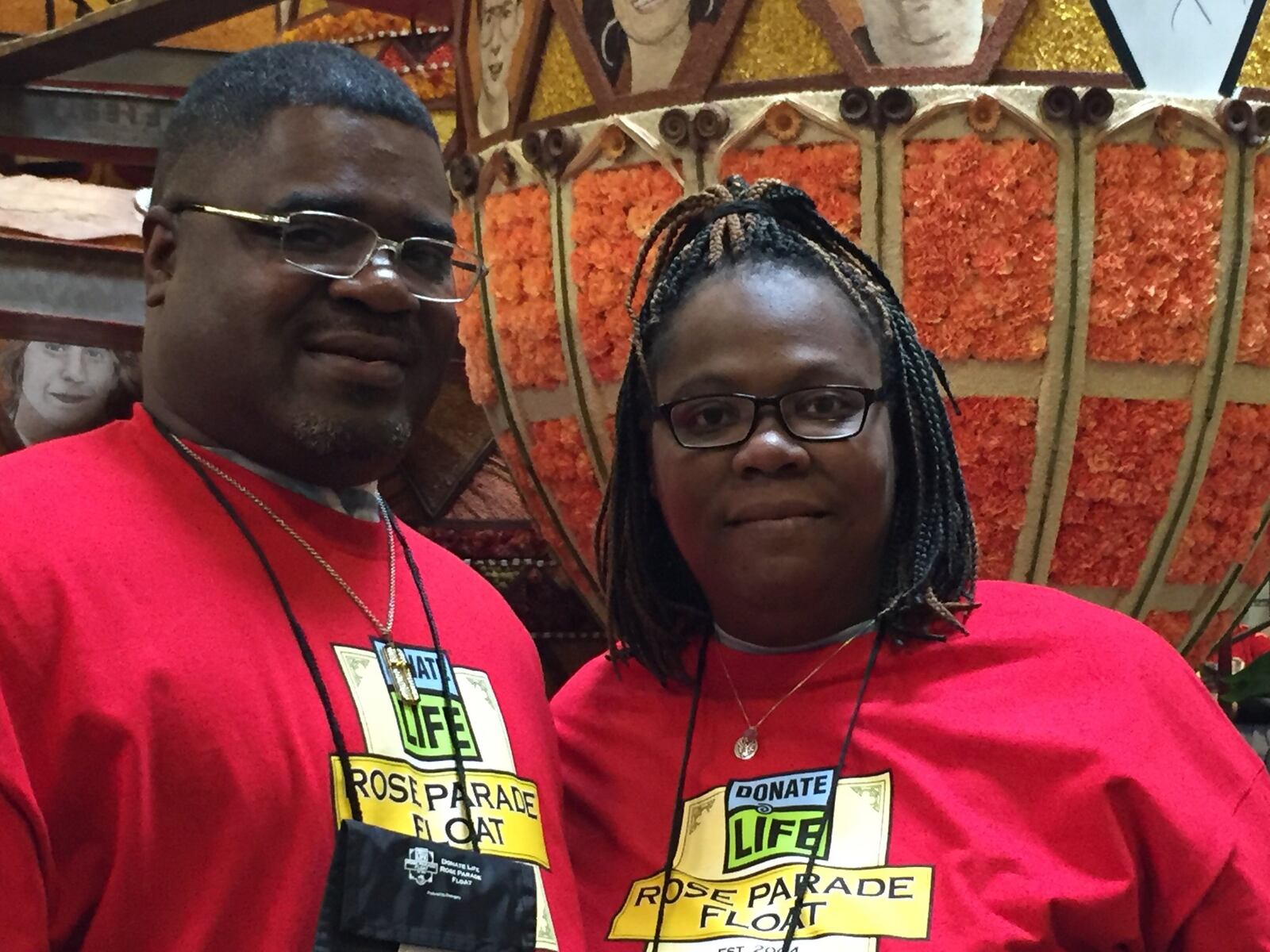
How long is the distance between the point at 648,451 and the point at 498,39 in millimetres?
490

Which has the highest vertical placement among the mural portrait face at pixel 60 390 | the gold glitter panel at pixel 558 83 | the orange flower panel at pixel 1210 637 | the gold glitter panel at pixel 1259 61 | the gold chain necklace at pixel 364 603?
the gold glitter panel at pixel 1259 61

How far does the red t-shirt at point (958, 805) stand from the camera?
1019 millimetres

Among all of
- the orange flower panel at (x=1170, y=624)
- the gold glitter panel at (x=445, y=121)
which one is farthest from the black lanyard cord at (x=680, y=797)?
the gold glitter panel at (x=445, y=121)

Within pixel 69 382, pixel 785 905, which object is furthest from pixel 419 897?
pixel 69 382

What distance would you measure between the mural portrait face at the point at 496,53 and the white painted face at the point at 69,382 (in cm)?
131

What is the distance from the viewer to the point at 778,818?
1113 mm

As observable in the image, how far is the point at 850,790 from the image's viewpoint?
1.11m

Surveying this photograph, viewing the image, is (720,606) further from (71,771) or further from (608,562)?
(71,771)

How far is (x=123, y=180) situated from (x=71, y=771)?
208 centimetres

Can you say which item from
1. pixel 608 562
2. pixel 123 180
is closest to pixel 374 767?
pixel 608 562

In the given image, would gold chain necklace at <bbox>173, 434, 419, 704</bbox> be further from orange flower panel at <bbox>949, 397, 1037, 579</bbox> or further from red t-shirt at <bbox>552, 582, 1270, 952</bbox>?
orange flower panel at <bbox>949, 397, 1037, 579</bbox>

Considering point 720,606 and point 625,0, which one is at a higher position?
point 625,0

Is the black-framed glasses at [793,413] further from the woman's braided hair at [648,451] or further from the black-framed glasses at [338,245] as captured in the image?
the black-framed glasses at [338,245]

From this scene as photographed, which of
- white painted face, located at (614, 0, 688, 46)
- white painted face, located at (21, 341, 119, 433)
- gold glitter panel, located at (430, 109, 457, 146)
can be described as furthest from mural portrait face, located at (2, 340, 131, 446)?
white painted face, located at (614, 0, 688, 46)
